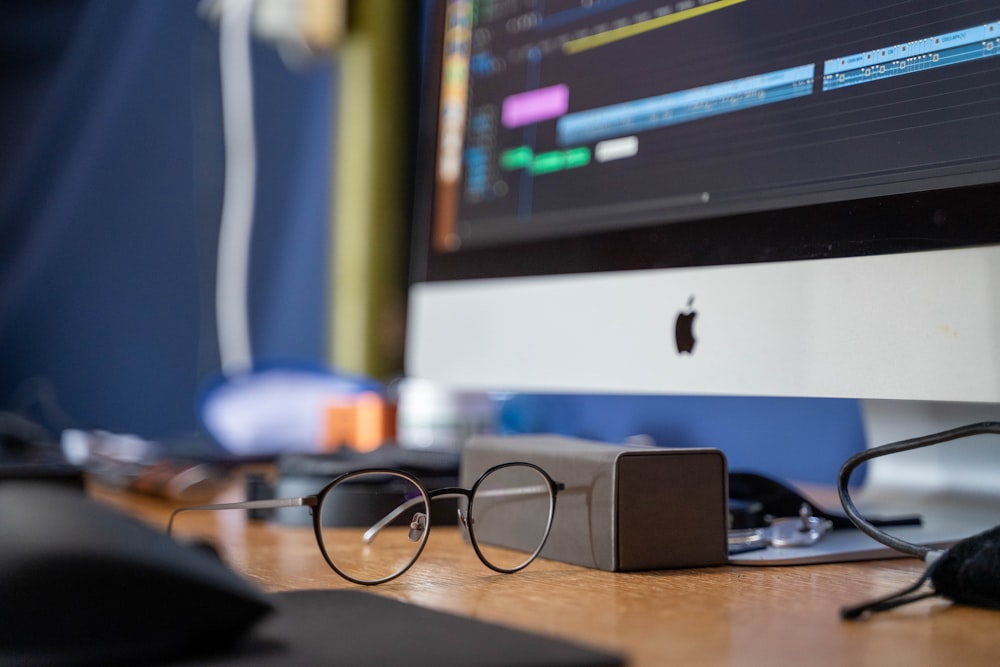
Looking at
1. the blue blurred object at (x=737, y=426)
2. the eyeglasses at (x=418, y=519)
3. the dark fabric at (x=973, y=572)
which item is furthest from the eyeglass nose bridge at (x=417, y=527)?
the blue blurred object at (x=737, y=426)

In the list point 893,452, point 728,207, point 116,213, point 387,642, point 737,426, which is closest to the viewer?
point 387,642

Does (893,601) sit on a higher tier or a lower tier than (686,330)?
lower

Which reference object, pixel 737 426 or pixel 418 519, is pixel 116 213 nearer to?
pixel 737 426

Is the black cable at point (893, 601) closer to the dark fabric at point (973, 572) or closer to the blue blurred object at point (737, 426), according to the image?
the dark fabric at point (973, 572)

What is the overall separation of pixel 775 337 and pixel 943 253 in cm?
13

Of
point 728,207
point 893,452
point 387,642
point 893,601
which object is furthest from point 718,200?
point 387,642

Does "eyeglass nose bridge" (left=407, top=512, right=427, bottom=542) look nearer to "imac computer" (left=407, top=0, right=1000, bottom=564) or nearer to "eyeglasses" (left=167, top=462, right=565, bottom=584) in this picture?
"eyeglasses" (left=167, top=462, right=565, bottom=584)

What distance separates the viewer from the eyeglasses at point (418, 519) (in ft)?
1.87

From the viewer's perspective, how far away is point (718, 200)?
713 mm

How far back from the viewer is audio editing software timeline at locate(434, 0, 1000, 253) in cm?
58

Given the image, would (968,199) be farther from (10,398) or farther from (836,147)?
(10,398)

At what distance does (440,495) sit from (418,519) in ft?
0.12

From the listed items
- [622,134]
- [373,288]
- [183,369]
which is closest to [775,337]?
[622,134]

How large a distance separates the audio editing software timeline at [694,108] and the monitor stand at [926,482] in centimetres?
19
